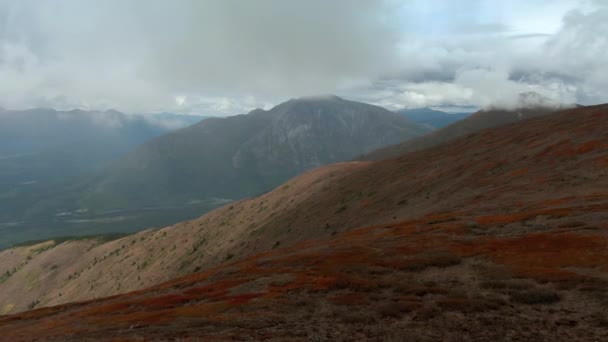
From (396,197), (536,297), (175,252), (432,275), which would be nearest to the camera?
(536,297)

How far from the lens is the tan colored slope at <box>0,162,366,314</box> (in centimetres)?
9638

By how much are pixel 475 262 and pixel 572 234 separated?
30.5 ft

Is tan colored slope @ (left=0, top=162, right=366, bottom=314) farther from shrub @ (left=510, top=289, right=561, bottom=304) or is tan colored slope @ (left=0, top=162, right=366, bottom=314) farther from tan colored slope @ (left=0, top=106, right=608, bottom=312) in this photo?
shrub @ (left=510, top=289, right=561, bottom=304)

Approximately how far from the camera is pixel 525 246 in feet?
105

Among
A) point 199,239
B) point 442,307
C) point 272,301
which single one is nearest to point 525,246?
point 442,307

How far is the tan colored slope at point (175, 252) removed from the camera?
96375 mm

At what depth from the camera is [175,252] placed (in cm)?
11438

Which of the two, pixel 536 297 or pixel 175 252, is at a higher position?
pixel 536 297

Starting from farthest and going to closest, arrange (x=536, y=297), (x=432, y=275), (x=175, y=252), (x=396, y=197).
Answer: (x=175, y=252) → (x=396, y=197) → (x=432, y=275) → (x=536, y=297)

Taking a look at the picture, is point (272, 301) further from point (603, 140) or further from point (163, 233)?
point (163, 233)

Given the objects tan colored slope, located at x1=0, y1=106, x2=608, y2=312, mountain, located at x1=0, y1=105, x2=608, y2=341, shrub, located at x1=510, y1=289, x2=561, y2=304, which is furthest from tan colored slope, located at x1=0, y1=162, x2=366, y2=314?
shrub, located at x1=510, y1=289, x2=561, y2=304

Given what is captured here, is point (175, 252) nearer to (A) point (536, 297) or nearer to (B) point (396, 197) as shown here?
(B) point (396, 197)

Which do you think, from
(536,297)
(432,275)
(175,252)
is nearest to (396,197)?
(432,275)

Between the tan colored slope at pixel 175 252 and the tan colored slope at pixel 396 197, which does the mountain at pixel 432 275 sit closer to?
the tan colored slope at pixel 396 197
